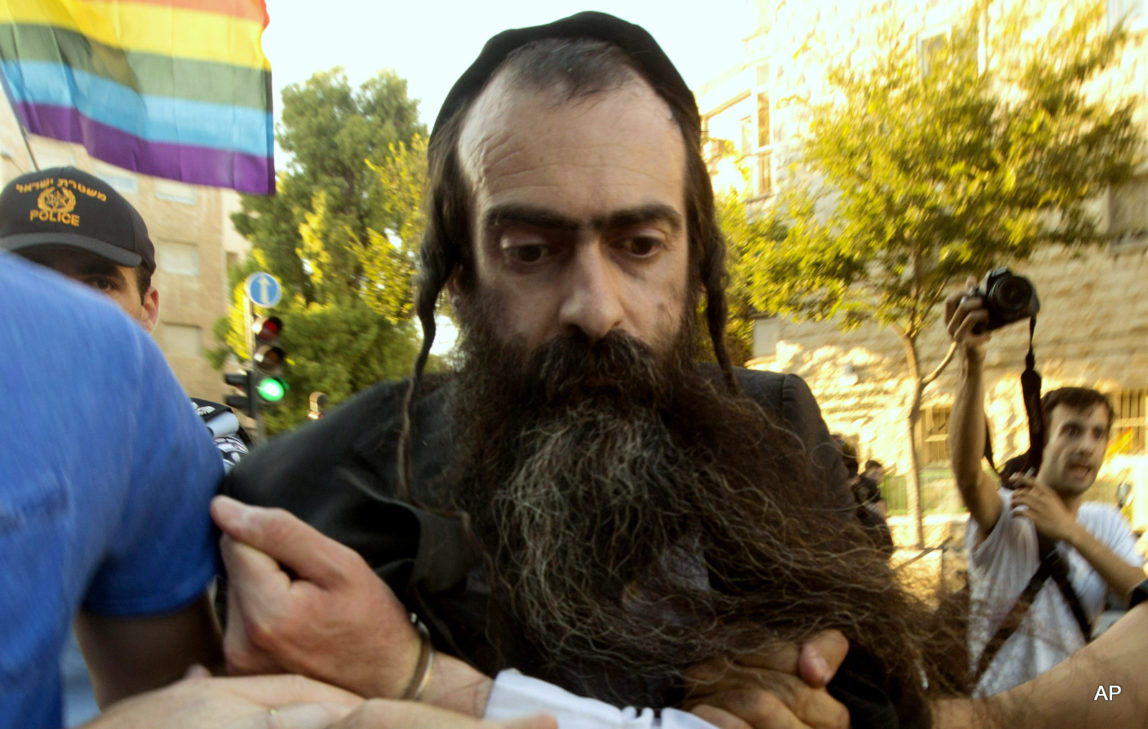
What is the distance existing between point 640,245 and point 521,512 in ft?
1.77

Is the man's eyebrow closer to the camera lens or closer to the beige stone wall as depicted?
the camera lens

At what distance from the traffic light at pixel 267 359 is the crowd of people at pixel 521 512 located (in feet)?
26.9

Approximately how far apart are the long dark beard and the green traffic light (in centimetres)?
854

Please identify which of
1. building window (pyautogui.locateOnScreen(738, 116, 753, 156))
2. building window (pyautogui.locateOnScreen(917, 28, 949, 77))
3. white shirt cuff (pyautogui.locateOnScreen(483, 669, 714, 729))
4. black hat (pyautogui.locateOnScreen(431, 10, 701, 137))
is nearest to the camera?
white shirt cuff (pyautogui.locateOnScreen(483, 669, 714, 729))

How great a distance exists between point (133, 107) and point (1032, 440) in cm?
517

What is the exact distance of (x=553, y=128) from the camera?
151 cm

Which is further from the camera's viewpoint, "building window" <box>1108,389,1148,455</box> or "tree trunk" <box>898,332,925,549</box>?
"building window" <box>1108,389,1148,455</box>

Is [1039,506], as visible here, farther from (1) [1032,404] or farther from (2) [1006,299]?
(2) [1006,299]

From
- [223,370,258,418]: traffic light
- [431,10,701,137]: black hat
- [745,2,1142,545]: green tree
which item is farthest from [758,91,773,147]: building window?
[431,10,701,137]: black hat

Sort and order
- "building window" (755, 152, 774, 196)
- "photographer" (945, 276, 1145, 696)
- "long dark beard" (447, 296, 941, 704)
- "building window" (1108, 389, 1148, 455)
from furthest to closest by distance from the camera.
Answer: "building window" (755, 152, 774, 196), "building window" (1108, 389, 1148, 455), "photographer" (945, 276, 1145, 696), "long dark beard" (447, 296, 941, 704)

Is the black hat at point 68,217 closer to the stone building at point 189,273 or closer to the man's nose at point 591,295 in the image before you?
the man's nose at point 591,295

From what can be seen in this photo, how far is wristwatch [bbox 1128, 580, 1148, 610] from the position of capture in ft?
5.05

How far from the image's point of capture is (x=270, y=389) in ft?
31.4

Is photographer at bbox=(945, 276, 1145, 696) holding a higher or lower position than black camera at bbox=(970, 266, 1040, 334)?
lower
